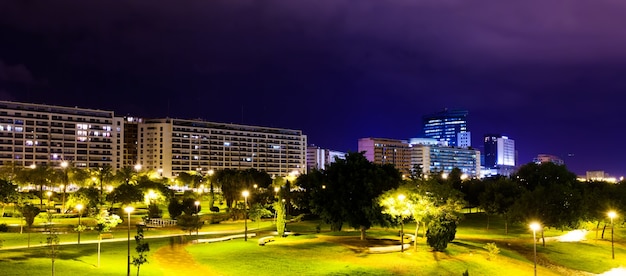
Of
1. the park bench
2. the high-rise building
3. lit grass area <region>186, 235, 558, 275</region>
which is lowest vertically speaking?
lit grass area <region>186, 235, 558, 275</region>

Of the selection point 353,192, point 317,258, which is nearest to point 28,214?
point 317,258

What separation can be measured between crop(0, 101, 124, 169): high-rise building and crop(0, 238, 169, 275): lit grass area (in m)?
139

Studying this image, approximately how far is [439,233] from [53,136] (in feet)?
569

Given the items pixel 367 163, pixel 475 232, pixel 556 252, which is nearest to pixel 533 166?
pixel 475 232

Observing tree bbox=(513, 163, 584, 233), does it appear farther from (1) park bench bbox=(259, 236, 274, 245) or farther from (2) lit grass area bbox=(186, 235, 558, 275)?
(1) park bench bbox=(259, 236, 274, 245)

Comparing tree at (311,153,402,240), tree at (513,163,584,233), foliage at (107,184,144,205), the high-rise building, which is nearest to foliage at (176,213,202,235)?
tree at (311,153,402,240)

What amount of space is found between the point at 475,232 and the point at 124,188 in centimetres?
5006

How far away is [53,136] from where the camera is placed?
187m

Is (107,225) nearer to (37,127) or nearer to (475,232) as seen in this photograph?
(475,232)

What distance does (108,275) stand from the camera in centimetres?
3369

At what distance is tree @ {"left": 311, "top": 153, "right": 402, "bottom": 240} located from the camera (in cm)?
5169

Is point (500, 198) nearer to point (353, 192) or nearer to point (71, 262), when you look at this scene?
point (353, 192)

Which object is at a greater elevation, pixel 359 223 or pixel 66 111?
pixel 66 111

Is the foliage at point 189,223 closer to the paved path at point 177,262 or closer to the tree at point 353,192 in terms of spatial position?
the paved path at point 177,262
